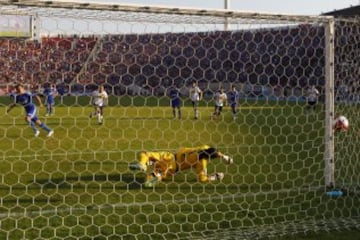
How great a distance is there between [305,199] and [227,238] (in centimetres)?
186

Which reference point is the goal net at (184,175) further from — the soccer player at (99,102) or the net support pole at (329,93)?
the soccer player at (99,102)

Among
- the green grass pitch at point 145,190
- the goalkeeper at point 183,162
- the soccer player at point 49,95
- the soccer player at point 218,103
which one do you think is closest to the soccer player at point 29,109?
the green grass pitch at point 145,190

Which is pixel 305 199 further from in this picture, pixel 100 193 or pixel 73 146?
pixel 73 146

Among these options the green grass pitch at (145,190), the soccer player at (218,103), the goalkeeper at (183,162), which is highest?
the soccer player at (218,103)

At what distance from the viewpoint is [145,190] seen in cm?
695

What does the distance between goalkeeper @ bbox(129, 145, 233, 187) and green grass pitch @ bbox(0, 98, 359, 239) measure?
6.4 inches

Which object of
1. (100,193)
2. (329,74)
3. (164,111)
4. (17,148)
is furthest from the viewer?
(164,111)

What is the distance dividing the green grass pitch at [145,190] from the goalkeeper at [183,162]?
0.16 meters

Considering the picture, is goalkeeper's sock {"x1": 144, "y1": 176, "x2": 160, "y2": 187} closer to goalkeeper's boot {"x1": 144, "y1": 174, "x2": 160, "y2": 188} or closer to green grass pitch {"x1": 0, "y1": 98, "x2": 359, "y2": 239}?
goalkeeper's boot {"x1": 144, "y1": 174, "x2": 160, "y2": 188}

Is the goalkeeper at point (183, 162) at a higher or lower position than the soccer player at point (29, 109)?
lower

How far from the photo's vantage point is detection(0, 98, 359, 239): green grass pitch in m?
5.26

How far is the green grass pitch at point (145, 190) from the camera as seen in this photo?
5.26 meters

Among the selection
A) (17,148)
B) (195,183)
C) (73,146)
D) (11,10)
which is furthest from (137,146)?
(11,10)

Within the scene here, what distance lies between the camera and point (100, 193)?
678 centimetres
